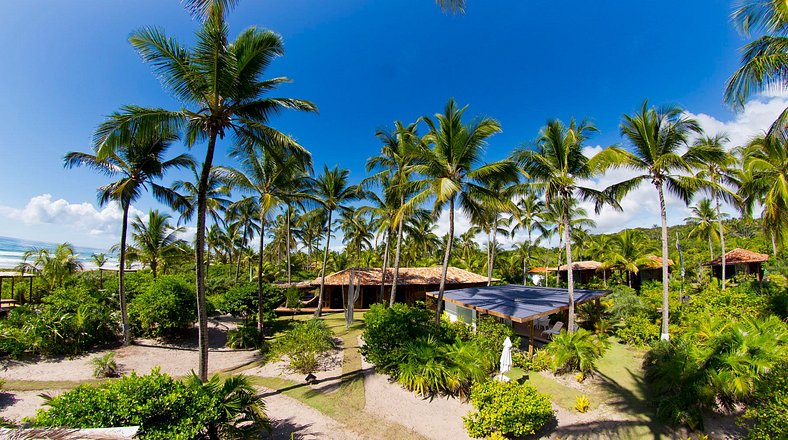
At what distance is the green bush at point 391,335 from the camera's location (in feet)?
32.2

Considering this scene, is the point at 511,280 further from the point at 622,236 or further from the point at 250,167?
the point at 250,167

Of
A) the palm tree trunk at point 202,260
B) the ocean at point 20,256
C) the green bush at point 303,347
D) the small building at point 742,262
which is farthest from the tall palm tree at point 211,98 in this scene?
the small building at point 742,262

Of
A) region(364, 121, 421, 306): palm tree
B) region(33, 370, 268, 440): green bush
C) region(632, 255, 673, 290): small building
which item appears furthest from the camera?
region(632, 255, 673, 290): small building

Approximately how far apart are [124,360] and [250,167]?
8542 millimetres

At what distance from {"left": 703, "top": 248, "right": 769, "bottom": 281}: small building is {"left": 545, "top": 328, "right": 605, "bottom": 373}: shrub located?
901 inches

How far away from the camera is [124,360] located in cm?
1088

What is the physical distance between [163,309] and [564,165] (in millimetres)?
16866

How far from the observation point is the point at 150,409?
15.5ft

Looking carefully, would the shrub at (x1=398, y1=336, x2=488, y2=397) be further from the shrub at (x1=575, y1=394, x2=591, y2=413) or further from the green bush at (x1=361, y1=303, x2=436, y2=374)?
the shrub at (x1=575, y1=394, x2=591, y2=413)

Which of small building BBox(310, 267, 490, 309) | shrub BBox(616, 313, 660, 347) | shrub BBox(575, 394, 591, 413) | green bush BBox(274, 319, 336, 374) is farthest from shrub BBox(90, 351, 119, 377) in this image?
shrub BBox(616, 313, 660, 347)

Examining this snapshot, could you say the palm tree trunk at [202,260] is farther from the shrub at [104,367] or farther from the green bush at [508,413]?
the green bush at [508,413]

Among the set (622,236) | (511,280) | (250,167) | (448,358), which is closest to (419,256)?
(511,280)

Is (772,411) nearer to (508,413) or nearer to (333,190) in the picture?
(508,413)

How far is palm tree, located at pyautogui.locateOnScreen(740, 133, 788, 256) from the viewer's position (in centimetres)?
1136
